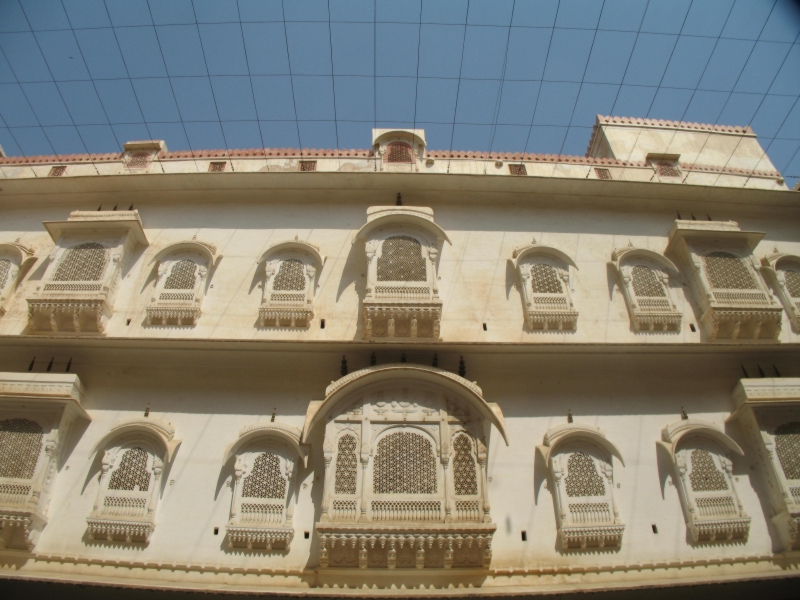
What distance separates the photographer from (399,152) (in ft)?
42.0

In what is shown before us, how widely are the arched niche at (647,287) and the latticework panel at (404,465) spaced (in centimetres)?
482

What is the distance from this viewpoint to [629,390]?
9.80 meters

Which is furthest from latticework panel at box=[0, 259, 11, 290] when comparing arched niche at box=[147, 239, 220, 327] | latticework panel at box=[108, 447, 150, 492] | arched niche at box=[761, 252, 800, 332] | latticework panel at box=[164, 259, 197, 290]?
arched niche at box=[761, 252, 800, 332]

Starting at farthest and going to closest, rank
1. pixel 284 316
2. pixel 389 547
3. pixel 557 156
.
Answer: pixel 557 156
pixel 284 316
pixel 389 547

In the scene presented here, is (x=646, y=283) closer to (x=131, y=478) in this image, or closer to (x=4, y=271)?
(x=131, y=478)

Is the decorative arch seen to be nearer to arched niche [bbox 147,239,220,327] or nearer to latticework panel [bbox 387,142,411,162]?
arched niche [bbox 147,239,220,327]

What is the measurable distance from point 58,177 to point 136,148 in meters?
1.95

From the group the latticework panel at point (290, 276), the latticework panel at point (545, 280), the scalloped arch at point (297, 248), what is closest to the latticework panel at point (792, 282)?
the latticework panel at point (545, 280)

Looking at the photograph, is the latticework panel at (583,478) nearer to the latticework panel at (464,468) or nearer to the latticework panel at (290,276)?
the latticework panel at (464,468)

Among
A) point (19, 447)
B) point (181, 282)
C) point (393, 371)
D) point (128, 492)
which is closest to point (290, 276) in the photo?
point (181, 282)

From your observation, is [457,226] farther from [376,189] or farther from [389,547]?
[389,547]

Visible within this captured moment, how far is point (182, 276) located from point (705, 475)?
9.93m

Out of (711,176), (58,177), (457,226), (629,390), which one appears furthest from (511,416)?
Answer: (58,177)

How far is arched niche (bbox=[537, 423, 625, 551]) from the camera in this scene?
26.8 feet
